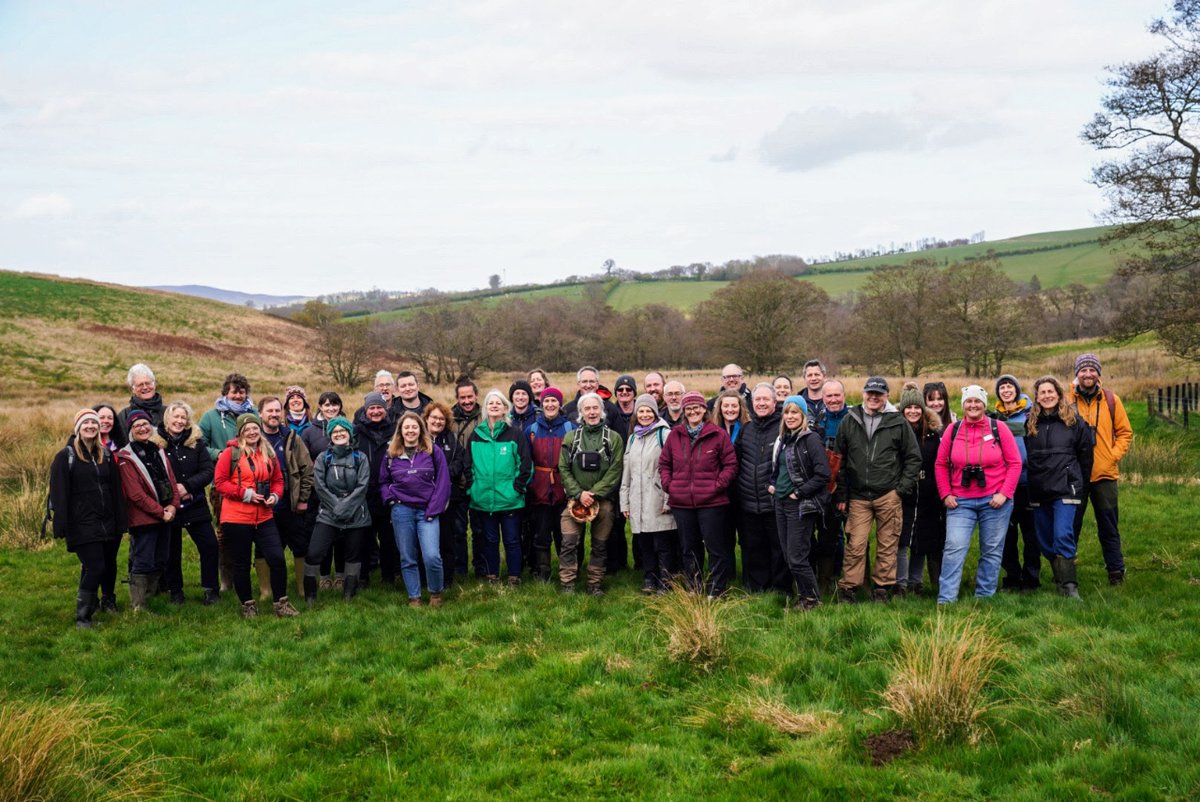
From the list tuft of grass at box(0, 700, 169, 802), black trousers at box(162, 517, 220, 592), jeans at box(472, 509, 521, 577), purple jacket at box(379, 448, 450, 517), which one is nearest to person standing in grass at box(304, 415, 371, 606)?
purple jacket at box(379, 448, 450, 517)

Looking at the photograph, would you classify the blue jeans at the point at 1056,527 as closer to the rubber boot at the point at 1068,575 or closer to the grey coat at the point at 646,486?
the rubber boot at the point at 1068,575

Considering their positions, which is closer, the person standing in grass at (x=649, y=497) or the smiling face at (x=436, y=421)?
the person standing in grass at (x=649, y=497)

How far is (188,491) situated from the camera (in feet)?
25.6

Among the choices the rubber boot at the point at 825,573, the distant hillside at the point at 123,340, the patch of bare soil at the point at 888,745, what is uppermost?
the distant hillside at the point at 123,340

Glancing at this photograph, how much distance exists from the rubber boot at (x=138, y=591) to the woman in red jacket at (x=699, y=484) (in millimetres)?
5314

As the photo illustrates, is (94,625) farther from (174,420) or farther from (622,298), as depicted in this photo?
(622,298)

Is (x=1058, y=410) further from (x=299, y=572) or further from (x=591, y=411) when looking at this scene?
(x=299, y=572)

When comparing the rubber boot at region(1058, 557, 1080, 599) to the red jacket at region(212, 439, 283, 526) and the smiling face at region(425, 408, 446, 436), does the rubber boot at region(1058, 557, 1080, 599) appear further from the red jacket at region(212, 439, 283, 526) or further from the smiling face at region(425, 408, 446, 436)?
the red jacket at region(212, 439, 283, 526)

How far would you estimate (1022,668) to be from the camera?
5367 millimetres

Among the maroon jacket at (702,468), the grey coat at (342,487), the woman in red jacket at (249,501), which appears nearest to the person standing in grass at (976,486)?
the maroon jacket at (702,468)

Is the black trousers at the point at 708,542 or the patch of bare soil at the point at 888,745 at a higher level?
the black trousers at the point at 708,542

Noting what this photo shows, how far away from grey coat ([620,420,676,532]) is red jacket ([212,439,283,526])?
362 centimetres

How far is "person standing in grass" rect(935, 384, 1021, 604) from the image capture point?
6.84 metres

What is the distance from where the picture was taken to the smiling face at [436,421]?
320 inches
